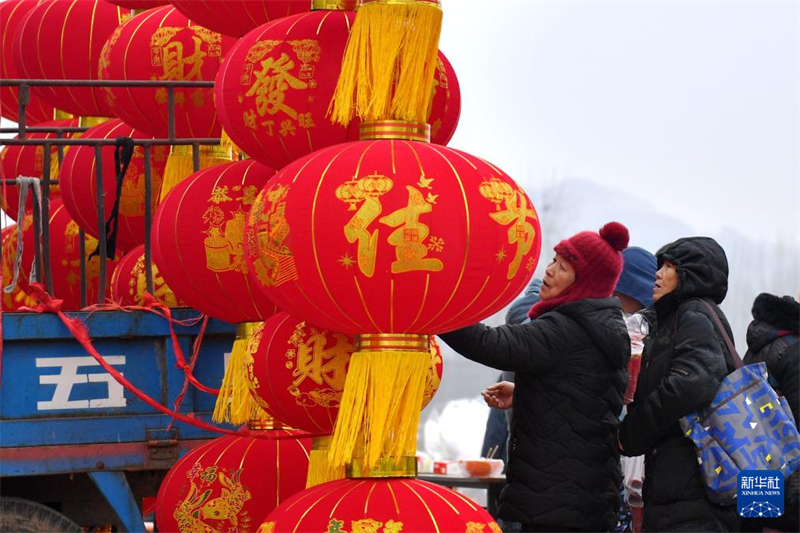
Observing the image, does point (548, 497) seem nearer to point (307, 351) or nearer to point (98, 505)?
point (307, 351)

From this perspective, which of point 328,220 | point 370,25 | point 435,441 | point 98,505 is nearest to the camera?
point 328,220

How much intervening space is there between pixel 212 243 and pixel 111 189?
3.81ft

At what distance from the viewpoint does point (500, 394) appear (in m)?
4.03

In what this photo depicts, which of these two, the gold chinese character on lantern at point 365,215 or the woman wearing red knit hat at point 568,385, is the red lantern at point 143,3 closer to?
the woman wearing red knit hat at point 568,385

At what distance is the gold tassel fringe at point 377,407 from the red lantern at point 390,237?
8 cm

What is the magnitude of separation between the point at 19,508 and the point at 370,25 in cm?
184

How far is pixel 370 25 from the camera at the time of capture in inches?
123

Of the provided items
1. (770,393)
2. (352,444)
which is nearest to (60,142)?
(352,444)

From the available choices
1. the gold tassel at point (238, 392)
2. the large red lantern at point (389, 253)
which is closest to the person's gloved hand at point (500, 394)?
the gold tassel at point (238, 392)

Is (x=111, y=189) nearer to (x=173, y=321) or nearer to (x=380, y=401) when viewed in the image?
(x=173, y=321)

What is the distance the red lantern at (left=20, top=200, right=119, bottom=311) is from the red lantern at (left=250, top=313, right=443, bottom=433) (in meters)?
2.03

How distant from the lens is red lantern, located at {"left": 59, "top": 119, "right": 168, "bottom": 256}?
15.5ft

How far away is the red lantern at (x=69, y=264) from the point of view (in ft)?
16.9

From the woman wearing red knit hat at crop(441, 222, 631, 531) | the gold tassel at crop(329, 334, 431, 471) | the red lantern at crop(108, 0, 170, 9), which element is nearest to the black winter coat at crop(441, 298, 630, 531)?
the woman wearing red knit hat at crop(441, 222, 631, 531)
